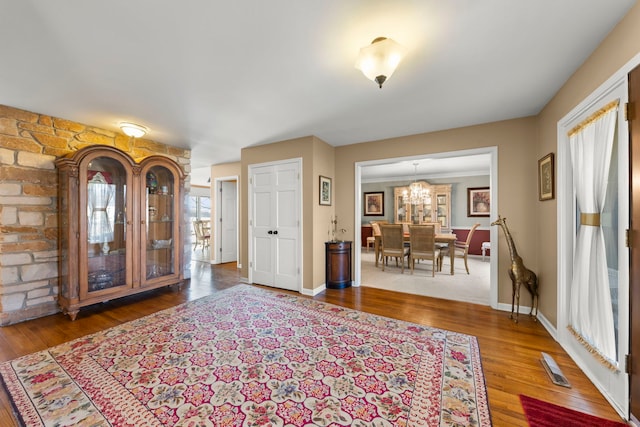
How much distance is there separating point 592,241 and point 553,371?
38.9 inches

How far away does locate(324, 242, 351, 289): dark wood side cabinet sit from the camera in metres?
3.95

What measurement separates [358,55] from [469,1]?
69 centimetres

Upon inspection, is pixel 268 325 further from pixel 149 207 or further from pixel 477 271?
pixel 477 271

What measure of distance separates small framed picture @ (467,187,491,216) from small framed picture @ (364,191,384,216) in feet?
8.17

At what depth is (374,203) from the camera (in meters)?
8.35

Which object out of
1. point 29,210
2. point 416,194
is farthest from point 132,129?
point 416,194

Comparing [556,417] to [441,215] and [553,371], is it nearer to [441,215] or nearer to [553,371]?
[553,371]

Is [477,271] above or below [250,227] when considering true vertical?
below

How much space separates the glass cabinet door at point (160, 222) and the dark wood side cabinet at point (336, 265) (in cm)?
234

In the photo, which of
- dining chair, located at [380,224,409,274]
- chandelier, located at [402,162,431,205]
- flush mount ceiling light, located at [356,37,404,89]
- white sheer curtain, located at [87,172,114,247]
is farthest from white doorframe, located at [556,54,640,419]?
white sheer curtain, located at [87,172,114,247]

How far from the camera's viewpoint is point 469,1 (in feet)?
4.44

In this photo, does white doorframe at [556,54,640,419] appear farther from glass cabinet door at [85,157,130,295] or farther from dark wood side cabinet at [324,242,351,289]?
glass cabinet door at [85,157,130,295]

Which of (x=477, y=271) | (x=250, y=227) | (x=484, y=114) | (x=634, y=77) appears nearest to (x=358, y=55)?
(x=634, y=77)

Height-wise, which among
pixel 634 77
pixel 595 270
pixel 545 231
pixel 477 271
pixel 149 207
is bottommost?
pixel 477 271
